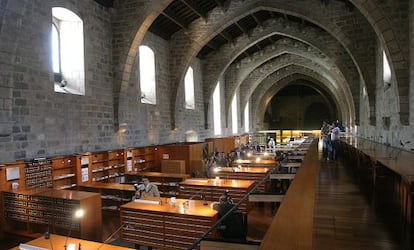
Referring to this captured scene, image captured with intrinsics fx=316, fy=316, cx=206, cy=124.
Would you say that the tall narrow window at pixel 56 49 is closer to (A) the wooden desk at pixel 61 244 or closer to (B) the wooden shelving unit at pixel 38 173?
(B) the wooden shelving unit at pixel 38 173

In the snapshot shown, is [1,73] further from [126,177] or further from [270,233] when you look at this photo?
[270,233]

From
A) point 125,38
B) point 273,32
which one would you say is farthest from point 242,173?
point 273,32

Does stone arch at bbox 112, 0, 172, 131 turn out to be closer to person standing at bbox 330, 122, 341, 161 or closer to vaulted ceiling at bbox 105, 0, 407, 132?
vaulted ceiling at bbox 105, 0, 407, 132

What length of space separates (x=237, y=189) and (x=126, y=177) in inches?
141

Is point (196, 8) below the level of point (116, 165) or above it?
above

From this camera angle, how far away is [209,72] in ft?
49.6

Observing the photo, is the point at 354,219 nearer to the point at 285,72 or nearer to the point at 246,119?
the point at 285,72

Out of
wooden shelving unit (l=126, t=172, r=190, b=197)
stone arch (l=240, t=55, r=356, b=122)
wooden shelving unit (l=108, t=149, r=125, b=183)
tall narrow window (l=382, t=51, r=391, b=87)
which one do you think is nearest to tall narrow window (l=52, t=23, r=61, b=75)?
wooden shelving unit (l=108, t=149, r=125, b=183)

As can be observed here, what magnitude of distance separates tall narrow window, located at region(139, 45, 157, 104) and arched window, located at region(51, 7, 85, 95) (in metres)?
3.14

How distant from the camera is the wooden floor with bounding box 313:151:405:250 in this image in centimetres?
280

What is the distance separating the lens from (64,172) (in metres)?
6.82

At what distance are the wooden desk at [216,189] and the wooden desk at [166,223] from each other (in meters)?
1.29

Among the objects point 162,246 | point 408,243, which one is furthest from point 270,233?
point 162,246

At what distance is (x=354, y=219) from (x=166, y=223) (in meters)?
2.81
